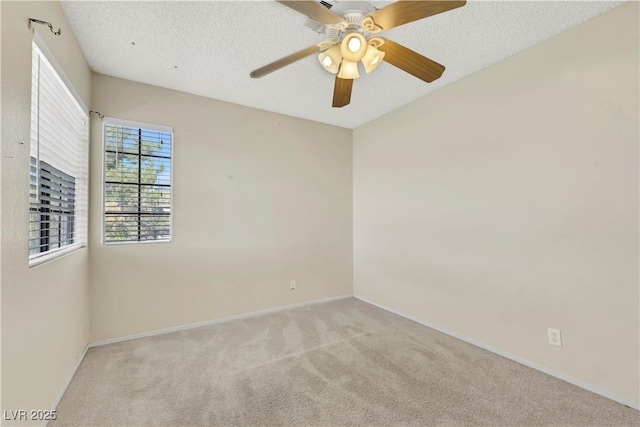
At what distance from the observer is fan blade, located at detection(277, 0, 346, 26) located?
1.30 m

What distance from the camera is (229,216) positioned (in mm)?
3271

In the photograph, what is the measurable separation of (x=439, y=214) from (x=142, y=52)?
3.19 meters

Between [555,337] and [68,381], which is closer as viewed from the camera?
[68,381]

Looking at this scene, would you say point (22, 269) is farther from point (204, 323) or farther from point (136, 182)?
point (204, 323)


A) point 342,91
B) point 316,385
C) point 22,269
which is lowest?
point 316,385

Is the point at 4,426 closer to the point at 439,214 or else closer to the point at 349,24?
the point at 349,24

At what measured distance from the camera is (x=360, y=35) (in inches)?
61.4

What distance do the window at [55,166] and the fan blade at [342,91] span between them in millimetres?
1756

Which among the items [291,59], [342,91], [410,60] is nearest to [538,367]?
[410,60]

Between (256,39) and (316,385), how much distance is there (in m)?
2.65

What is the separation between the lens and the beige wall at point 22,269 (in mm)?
1187

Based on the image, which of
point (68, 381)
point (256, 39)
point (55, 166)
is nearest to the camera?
point (55, 166)

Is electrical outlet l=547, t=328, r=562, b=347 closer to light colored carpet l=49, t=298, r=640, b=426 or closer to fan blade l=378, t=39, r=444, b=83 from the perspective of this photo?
light colored carpet l=49, t=298, r=640, b=426

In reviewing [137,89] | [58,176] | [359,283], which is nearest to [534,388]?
[359,283]
